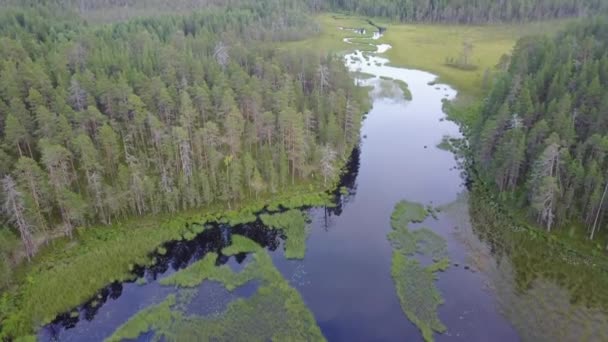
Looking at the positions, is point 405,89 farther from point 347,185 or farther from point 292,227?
point 292,227

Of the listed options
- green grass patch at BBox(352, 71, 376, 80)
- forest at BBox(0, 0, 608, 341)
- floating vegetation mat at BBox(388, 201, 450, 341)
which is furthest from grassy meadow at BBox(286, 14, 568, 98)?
floating vegetation mat at BBox(388, 201, 450, 341)

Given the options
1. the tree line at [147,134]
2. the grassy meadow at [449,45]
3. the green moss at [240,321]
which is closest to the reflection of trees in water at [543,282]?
the green moss at [240,321]

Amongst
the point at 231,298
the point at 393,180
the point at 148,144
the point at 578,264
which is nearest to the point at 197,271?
the point at 231,298

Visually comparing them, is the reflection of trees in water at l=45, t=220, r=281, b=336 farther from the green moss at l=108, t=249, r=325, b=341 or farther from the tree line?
the tree line

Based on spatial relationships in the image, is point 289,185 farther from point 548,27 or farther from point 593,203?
point 548,27

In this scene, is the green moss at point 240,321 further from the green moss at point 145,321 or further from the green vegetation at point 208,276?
the green vegetation at point 208,276

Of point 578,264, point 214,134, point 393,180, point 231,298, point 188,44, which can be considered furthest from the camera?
point 188,44
